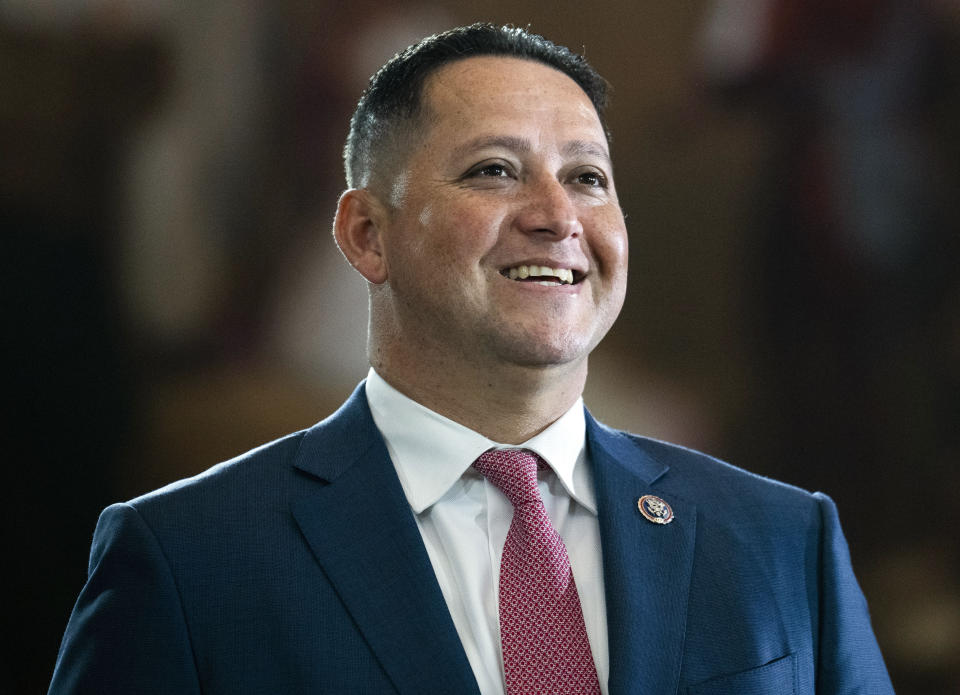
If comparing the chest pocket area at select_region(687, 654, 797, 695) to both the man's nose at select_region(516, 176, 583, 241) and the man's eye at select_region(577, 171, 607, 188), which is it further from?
the man's eye at select_region(577, 171, 607, 188)

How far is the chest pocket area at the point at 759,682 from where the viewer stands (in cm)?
168

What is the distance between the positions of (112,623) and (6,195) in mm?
1438

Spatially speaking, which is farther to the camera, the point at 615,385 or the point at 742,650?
the point at 615,385

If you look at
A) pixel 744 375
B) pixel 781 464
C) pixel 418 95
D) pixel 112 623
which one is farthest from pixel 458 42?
pixel 781 464

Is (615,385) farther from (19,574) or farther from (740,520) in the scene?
(19,574)

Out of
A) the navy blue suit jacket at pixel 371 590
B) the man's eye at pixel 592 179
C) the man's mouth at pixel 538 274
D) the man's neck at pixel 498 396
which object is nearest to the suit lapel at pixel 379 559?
the navy blue suit jacket at pixel 371 590

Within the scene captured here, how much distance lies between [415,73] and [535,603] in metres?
1.01

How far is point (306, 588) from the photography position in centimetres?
162

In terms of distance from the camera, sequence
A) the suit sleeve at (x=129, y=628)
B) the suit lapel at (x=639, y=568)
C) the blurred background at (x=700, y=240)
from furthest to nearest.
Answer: the blurred background at (x=700, y=240) → the suit lapel at (x=639, y=568) → the suit sleeve at (x=129, y=628)

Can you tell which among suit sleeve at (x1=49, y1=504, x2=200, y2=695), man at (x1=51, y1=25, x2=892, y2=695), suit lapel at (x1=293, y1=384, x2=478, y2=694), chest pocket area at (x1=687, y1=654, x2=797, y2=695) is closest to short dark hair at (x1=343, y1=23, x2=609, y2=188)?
man at (x1=51, y1=25, x2=892, y2=695)

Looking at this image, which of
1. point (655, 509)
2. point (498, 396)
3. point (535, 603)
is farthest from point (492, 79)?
point (535, 603)

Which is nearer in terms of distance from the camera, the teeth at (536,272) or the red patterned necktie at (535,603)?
the red patterned necktie at (535,603)

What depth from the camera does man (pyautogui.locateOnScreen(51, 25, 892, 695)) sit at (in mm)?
1586

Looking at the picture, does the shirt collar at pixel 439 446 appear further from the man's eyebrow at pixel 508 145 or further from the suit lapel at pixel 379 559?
the man's eyebrow at pixel 508 145
